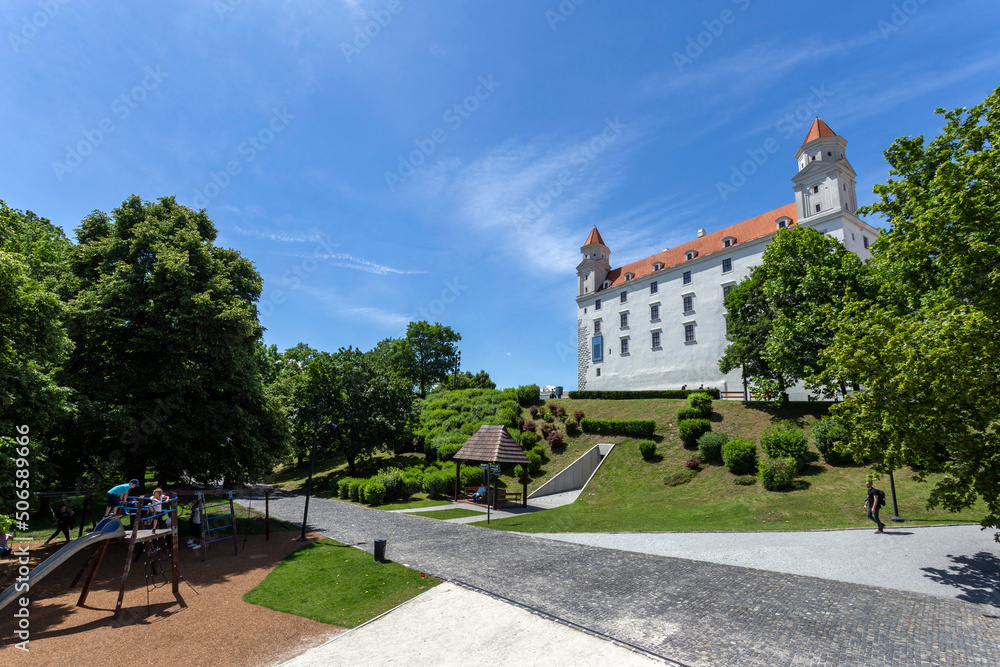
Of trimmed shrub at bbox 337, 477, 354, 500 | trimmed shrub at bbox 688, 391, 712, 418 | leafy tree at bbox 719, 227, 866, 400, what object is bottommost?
trimmed shrub at bbox 337, 477, 354, 500

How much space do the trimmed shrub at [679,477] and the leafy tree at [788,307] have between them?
8.61 metres

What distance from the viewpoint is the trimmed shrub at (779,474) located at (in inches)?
857

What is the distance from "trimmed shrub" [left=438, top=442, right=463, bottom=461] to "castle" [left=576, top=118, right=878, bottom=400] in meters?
25.0

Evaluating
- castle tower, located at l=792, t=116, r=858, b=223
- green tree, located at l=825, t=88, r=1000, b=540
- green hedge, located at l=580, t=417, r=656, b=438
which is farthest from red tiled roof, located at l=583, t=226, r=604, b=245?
green tree, located at l=825, t=88, r=1000, b=540

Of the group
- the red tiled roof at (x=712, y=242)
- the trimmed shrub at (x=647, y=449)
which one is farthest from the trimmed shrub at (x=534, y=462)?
the red tiled roof at (x=712, y=242)

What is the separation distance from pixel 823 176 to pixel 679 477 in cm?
3468

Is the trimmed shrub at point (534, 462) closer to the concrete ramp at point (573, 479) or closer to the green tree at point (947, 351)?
the concrete ramp at point (573, 479)

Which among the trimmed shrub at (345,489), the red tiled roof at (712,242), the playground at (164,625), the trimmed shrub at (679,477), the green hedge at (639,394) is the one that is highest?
the red tiled roof at (712,242)

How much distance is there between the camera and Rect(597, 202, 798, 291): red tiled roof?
48.8 m

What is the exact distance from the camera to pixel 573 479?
1203 inches

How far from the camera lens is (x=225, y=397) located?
59.5ft

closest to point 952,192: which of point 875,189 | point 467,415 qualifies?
point 875,189

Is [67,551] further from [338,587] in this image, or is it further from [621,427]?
[621,427]

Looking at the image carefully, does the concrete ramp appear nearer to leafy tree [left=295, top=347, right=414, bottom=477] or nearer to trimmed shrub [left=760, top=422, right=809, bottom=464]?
trimmed shrub [left=760, top=422, right=809, bottom=464]
